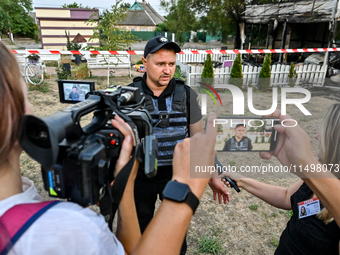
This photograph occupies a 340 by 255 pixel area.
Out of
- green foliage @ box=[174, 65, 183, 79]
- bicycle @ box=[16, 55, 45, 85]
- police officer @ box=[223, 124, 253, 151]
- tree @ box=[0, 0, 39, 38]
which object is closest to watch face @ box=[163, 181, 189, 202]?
police officer @ box=[223, 124, 253, 151]

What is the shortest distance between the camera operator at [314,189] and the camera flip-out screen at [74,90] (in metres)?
1.05

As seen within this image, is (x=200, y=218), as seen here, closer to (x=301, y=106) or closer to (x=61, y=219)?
(x=301, y=106)

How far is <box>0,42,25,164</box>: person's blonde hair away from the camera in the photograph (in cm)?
68

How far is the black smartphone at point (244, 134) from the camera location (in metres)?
1.35

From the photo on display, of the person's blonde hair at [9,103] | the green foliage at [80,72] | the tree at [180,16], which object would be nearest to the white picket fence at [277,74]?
the green foliage at [80,72]

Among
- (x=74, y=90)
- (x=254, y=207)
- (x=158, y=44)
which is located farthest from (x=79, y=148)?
(x=254, y=207)

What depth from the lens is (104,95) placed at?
3.57ft

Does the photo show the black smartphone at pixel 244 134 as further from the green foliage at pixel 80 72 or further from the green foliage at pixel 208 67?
the green foliage at pixel 80 72

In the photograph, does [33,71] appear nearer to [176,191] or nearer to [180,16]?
[176,191]

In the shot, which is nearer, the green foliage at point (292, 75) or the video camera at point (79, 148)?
the video camera at point (79, 148)

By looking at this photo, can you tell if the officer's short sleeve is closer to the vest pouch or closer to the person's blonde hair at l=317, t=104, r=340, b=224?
the vest pouch

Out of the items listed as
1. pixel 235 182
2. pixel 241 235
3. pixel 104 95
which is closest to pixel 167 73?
pixel 235 182

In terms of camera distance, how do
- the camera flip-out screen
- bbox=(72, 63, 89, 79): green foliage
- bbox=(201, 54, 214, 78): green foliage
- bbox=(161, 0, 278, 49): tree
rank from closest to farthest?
the camera flip-out screen
bbox=(201, 54, 214, 78): green foliage
bbox=(72, 63, 89, 79): green foliage
bbox=(161, 0, 278, 49): tree

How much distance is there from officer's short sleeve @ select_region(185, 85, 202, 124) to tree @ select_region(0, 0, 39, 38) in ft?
119
